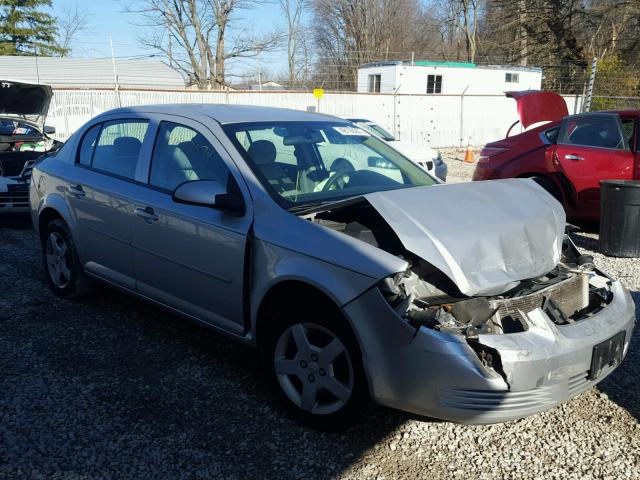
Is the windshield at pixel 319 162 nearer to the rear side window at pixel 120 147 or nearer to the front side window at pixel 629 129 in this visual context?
the rear side window at pixel 120 147

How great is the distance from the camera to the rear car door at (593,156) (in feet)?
23.4

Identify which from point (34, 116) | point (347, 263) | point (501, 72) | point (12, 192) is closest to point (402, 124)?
point (501, 72)

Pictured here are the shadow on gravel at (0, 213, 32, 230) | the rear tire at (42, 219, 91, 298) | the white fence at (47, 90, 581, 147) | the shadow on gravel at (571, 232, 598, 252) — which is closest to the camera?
the rear tire at (42, 219, 91, 298)

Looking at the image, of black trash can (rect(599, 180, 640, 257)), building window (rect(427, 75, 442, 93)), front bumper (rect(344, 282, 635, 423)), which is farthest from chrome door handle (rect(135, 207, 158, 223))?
building window (rect(427, 75, 442, 93))

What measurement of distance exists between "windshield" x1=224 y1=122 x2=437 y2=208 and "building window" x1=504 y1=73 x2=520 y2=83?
25.7 m

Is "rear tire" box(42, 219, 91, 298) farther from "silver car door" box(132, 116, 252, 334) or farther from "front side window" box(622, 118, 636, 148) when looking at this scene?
A: "front side window" box(622, 118, 636, 148)

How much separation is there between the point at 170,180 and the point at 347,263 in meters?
1.61

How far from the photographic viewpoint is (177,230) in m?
3.65

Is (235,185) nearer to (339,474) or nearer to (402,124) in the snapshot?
(339,474)

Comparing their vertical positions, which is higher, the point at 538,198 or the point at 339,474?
the point at 538,198

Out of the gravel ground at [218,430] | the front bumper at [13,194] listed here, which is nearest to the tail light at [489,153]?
the gravel ground at [218,430]

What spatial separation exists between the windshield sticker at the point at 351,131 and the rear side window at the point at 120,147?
133cm

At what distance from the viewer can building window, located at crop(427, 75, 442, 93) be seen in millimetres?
26750

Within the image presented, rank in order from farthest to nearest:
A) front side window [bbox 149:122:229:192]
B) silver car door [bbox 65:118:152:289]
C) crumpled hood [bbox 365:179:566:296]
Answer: silver car door [bbox 65:118:152:289] < front side window [bbox 149:122:229:192] < crumpled hood [bbox 365:179:566:296]
